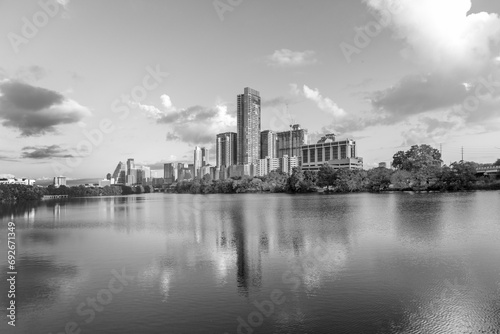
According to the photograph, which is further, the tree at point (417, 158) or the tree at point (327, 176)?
the tree at point (327, 176)

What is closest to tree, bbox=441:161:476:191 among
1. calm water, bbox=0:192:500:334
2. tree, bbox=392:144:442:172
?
tree, bbox=392:144:442:172

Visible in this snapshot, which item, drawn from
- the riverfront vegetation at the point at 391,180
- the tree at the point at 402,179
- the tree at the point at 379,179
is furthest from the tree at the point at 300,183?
the tree at the point at 402,179

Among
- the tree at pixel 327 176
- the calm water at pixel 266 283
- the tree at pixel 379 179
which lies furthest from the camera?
the tree at pixel 327 176

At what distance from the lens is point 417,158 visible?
10306 cm

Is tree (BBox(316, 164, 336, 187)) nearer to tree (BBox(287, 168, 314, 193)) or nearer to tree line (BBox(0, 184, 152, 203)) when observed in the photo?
tree (BBox(287, 168, 314, 193))

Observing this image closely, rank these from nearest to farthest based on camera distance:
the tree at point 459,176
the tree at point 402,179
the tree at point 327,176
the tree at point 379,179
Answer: the tree at point 459,176, the tree at point 402,179, the tree at point 379,179, the tree at point 327,176

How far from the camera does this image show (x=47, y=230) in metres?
33.8

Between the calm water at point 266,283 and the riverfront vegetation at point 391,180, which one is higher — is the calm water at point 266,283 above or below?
below

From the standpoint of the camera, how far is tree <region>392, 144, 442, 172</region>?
100688 mm

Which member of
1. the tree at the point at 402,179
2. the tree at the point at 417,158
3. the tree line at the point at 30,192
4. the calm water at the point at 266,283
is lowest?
the calm water at the point at 266,283

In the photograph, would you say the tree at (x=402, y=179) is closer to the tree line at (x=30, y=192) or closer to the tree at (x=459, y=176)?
the tree at (x=459, y=176)

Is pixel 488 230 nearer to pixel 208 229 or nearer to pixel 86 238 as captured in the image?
pixel 208 229

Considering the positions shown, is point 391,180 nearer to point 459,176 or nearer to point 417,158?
point 417,158

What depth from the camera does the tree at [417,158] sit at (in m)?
101
